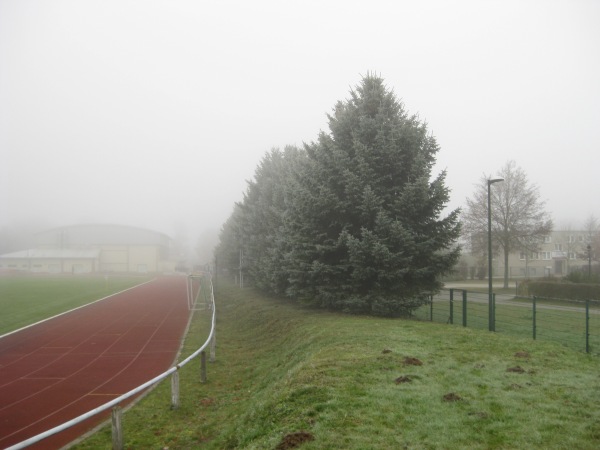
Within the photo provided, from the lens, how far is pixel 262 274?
3039 centimetres

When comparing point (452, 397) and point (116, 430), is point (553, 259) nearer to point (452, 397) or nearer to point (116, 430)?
point (452, 397)

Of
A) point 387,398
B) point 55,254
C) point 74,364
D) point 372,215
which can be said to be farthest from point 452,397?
point 55,254

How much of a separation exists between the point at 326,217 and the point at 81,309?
19.9 metres

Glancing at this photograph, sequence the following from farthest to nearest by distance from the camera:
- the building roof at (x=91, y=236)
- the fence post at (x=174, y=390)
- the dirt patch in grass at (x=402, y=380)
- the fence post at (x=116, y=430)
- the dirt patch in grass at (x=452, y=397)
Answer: the building roof at (x=91, y=236)
the fence post at (x=174, y=390)
the dirt patch in grass at (x=402, y=380)
the fence post at (x=116, y=430)
the dirt patch in grass at (x=452, y=397)

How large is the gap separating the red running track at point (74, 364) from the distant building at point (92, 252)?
70177 millimetres

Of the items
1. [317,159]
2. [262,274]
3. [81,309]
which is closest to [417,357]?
[317,159]

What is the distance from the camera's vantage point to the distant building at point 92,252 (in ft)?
301

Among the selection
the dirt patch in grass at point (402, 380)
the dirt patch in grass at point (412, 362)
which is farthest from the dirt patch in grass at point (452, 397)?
the dirt patch in grass at point (412, 362)

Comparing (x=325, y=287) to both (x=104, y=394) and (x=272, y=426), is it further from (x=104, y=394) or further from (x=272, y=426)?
(x=272, y=426)

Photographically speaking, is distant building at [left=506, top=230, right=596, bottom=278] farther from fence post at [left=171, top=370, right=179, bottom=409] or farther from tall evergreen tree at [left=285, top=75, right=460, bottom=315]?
fence post at [left=171, top=370, right=179, bottom=409]

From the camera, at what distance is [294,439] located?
5.99 m

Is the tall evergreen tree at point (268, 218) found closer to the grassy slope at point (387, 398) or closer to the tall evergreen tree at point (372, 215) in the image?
the tall evergreen tree at point (372, 215)

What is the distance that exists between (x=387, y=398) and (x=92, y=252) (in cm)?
9742

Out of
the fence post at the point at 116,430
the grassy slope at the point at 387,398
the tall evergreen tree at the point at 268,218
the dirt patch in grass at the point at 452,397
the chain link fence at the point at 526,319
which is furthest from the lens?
the tall evergreen tree at the point at 268,218
